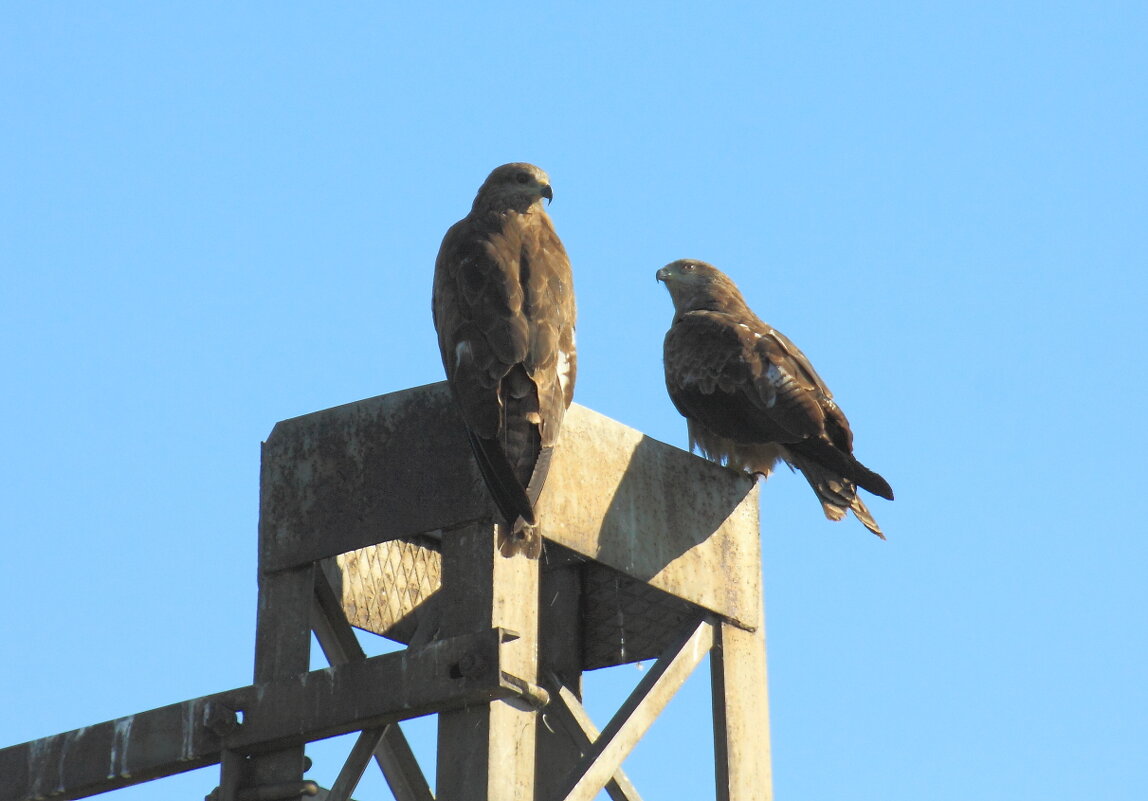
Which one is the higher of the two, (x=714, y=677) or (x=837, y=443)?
(x=837, y=443)

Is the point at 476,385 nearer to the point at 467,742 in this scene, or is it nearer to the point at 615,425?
the point at 615,425

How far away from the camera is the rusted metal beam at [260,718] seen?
14.9 feet

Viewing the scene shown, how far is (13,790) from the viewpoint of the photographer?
204 inches

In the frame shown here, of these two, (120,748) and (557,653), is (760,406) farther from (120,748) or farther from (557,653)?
(120,748)

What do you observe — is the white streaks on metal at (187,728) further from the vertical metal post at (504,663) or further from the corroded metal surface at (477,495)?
the vertical metal post at (504,663)

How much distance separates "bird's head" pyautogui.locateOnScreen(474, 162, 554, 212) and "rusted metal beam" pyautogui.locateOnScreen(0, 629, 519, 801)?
3121mm

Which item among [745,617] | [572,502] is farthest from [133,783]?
[745,617]

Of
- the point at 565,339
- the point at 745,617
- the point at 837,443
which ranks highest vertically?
the point at 837,443

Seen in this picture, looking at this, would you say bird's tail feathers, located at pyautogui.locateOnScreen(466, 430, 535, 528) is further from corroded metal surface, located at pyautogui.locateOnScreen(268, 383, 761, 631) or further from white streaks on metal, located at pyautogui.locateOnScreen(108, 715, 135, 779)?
white streaks on metal, located at pyautogui.locateOnScreen(108, 715, 135, 779)

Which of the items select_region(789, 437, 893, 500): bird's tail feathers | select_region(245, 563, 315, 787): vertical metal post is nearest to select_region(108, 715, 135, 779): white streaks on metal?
select_region(245, 563, 315, 787): vertical metal post

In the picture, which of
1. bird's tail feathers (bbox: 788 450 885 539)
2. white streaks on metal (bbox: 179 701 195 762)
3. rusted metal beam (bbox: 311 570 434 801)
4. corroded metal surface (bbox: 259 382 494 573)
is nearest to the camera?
white streaks on metal (bbox: 179 701 195 762)

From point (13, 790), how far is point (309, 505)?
4.11 feet

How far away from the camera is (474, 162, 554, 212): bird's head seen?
7512mm

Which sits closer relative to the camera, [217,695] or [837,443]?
[217,695]
